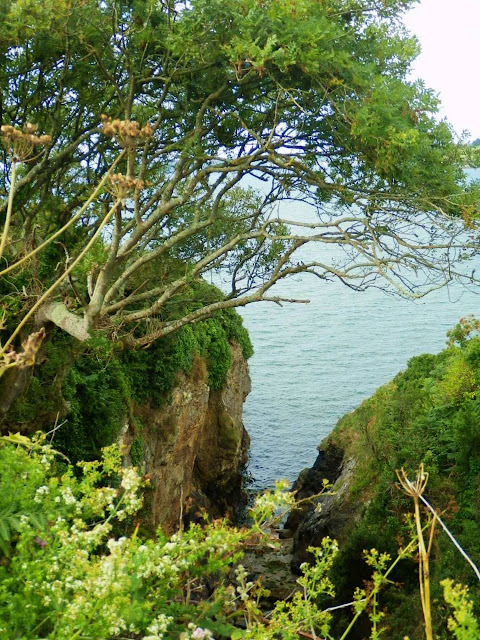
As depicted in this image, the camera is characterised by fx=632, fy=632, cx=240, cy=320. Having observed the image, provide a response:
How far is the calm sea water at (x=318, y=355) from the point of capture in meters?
27.5

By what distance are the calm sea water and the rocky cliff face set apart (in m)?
2.74

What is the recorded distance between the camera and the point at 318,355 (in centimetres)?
3556

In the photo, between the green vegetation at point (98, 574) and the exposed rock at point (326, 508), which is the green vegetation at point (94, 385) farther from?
the exposed rock at point (326, 508)

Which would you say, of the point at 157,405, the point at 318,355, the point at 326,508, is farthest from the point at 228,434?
→ the point at 318,355

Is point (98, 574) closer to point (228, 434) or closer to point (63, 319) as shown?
point (63, 319)

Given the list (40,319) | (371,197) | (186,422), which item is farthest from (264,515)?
(186,422)

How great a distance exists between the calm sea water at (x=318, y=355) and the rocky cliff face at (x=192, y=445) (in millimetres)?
2744

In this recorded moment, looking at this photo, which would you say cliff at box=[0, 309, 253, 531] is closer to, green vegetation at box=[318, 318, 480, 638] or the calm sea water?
green vegetation at box=[318, 318, 480, 638]

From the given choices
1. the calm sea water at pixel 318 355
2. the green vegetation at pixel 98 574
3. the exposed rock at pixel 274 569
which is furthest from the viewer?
the calm sea water at pixel 318 355

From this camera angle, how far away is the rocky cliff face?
1331cm

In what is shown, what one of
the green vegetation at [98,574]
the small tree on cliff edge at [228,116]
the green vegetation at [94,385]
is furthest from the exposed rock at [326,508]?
the green vegetation at [98,574]

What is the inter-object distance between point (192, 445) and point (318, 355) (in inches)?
788

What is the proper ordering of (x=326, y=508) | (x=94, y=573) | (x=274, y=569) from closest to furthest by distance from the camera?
1. (x=94, y=573)
2. (x=326, y=508)
3. (x=274, y=569)

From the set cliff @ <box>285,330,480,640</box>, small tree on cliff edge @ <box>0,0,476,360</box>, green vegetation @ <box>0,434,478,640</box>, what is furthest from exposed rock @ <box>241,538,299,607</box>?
green vegetation @ <box>0,434,478,640</box>
